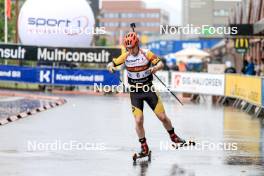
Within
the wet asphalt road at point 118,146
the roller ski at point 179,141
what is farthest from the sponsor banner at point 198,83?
the roller ski at point 179,141

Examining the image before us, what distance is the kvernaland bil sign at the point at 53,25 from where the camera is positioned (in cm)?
4222

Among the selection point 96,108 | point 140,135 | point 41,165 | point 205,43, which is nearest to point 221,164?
point 140,135

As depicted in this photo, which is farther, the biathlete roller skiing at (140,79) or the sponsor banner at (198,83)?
the sponsor banner at (198,83)

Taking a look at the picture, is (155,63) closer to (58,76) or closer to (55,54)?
(58,76)

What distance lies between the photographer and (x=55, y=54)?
3969cm

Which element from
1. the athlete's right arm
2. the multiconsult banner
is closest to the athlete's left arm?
the athlete's right arm

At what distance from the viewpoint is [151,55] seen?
12.8 meters

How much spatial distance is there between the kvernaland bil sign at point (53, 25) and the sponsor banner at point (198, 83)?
7.42 meters

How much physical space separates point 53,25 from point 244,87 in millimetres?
16557

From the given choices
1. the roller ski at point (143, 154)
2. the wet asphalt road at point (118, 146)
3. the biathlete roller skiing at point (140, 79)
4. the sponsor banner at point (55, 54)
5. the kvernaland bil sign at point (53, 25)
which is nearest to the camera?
the wet asphalt road at point (118, 146)

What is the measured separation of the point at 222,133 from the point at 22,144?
16.8ft

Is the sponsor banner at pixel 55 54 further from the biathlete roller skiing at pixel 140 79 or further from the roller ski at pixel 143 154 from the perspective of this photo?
the roller ski at pixel 143 154

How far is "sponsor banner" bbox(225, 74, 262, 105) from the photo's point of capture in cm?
2492

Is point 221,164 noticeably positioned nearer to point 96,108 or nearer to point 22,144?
point 22,144
